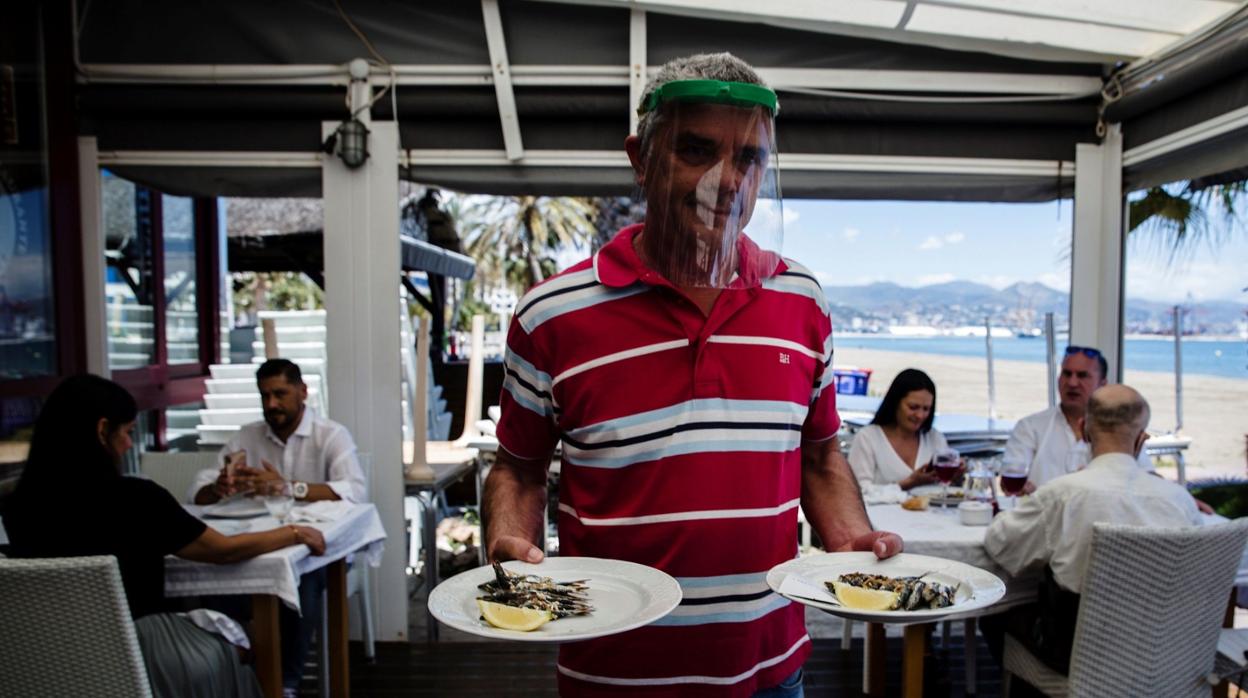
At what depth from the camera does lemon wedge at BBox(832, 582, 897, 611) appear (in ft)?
3.43

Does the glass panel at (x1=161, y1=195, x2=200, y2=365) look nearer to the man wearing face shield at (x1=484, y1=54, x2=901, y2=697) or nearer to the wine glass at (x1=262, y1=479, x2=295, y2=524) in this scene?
the wine glass at (x1=262, y1=479, x2=295, y2=524)

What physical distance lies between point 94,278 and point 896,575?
4.15 meters

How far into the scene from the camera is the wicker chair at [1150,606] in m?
2.14

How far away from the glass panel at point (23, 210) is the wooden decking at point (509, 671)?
202 cm

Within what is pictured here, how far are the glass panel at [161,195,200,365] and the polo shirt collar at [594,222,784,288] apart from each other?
542 cm

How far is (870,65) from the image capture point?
151 inches

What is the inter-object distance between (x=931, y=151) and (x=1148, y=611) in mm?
2383

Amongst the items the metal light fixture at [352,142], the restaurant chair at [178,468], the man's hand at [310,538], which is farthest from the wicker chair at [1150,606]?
the restaurant chair at [178,468]

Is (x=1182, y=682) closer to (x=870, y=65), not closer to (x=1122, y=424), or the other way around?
(x=1122, y=424)

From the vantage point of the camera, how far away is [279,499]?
296cm

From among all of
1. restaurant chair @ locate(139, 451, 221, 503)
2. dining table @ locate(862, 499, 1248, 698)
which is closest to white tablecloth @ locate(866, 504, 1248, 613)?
dining table @ locate(862, 499, 1248, 698)

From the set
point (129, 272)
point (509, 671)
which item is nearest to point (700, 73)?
point (509, 671)

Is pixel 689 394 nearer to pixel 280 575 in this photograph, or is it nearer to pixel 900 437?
pixel 280 575

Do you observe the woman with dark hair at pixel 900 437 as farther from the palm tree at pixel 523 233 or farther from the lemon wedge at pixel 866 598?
the palm tree at pixel 523 233
